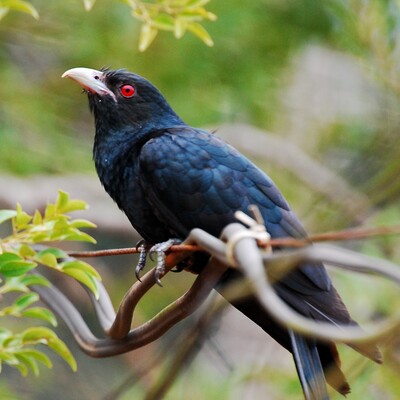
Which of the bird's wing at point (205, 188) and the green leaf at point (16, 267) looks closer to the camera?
the green leaf at point (16, 267)

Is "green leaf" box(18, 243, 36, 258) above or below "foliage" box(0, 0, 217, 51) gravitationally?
below

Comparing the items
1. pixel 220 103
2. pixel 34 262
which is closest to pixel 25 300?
pixel 34 262

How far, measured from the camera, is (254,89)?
747 cm

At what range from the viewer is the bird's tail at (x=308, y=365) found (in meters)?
2.84

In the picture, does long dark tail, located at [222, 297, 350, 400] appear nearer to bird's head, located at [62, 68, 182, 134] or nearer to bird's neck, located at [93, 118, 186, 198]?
bird's neck, located at [93, 118, 186, 198]

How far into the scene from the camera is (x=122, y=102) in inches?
157

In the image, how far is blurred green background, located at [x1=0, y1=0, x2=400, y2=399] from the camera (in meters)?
5.79

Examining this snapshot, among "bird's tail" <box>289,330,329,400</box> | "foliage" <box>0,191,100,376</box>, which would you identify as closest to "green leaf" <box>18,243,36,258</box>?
"foliage" <box>0,191,100,376</box>

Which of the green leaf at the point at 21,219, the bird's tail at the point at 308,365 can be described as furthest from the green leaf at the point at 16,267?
the bird's tail at the point at 308,365

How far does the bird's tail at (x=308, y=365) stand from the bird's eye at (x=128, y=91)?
57.1 inches

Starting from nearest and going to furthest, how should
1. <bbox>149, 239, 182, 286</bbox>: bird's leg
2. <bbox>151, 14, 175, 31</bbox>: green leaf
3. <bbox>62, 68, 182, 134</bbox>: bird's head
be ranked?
<bbox>149, 239, 182, 286</bbox>: bird's leg, <bbox>151, 14, 175, 31</bbox>: green leaf, <bbox>62, 68, 182, 134</bbox>: bird's head

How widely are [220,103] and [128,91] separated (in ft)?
10.9

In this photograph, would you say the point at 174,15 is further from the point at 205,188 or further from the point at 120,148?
the point at 205,188

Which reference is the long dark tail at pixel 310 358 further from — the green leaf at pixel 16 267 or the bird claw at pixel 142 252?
the green leaf at pixel 16 267
